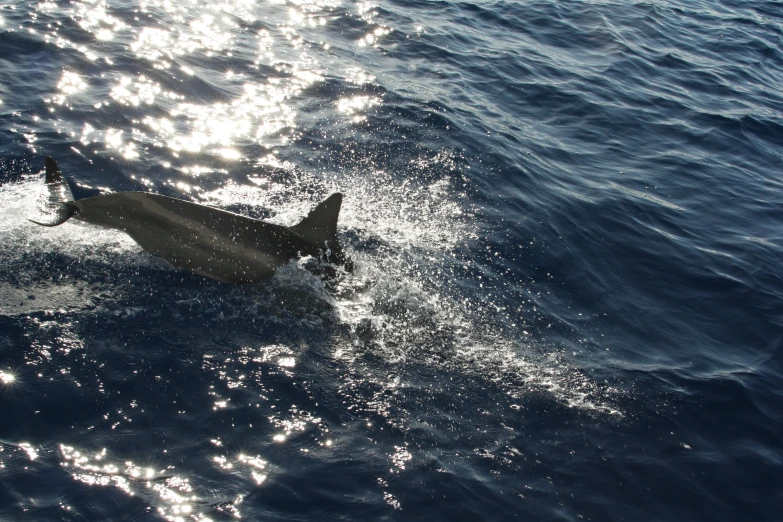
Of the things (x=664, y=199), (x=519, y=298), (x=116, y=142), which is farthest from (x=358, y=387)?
(x=664, y=199)

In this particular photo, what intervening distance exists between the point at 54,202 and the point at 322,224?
3331 millimetres

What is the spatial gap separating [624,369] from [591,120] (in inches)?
361

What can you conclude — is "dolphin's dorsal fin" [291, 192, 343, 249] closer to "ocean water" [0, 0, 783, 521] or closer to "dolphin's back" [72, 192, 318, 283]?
"dolphin's back" [72, 192, 318, 283]

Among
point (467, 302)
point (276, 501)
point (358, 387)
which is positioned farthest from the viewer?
point (467, 302)

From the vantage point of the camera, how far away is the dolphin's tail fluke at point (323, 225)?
8.51 meters

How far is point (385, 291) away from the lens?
902 centimetres

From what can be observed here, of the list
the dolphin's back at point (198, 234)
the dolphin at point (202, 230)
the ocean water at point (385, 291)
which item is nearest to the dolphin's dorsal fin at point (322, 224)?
the dolphin at point (202, 230)

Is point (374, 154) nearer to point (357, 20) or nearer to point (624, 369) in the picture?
point (624, 369)

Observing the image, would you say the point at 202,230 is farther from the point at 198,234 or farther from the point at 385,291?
the point at 385,291

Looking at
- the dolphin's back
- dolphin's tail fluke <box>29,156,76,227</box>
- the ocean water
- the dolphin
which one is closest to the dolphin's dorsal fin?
the dolphin

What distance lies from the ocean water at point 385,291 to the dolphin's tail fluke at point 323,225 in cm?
46

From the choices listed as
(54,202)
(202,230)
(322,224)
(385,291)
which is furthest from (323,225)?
(54,202)

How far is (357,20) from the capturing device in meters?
18.8

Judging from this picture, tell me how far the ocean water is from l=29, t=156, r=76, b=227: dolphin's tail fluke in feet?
1.16
